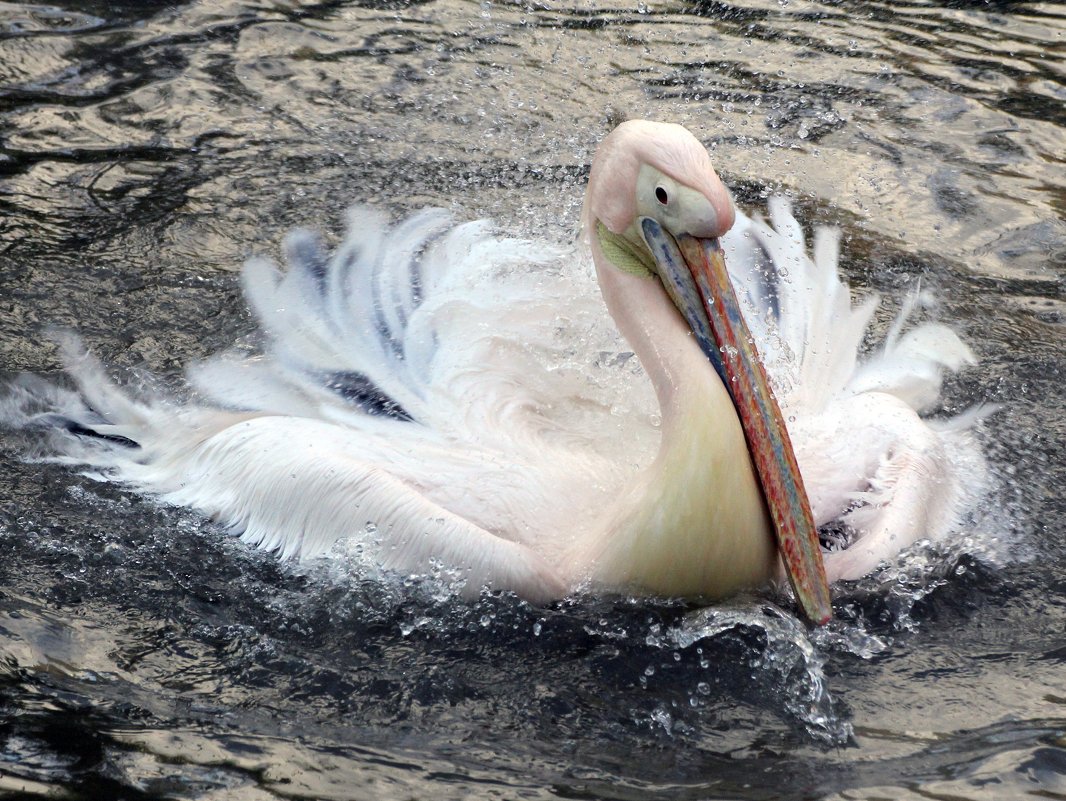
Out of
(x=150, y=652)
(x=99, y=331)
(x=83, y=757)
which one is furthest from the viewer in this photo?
(x=99, y=331)

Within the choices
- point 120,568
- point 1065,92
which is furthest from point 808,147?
point 120,568

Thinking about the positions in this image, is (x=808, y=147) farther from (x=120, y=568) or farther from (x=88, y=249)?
(x=120, y=568)

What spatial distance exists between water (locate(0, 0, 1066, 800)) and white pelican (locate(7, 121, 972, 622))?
0.12 meters

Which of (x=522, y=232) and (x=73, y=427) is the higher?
(x=522, y=232)

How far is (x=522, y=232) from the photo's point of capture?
15.4ft

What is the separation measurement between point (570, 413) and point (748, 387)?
63cm

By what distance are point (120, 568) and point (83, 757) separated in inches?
28.8

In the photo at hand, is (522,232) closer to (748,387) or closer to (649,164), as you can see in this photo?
(649,164)

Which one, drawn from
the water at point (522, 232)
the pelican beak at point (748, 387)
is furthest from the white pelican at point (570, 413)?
the water at point (522, 232)

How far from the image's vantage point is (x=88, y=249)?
15.5ft

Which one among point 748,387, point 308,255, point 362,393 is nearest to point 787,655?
point 748,387

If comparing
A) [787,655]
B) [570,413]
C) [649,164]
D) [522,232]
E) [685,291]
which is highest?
[649,164]

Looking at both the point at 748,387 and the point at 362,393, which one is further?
the point at 362,393

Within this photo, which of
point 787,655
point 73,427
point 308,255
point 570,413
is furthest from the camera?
point 308,255
